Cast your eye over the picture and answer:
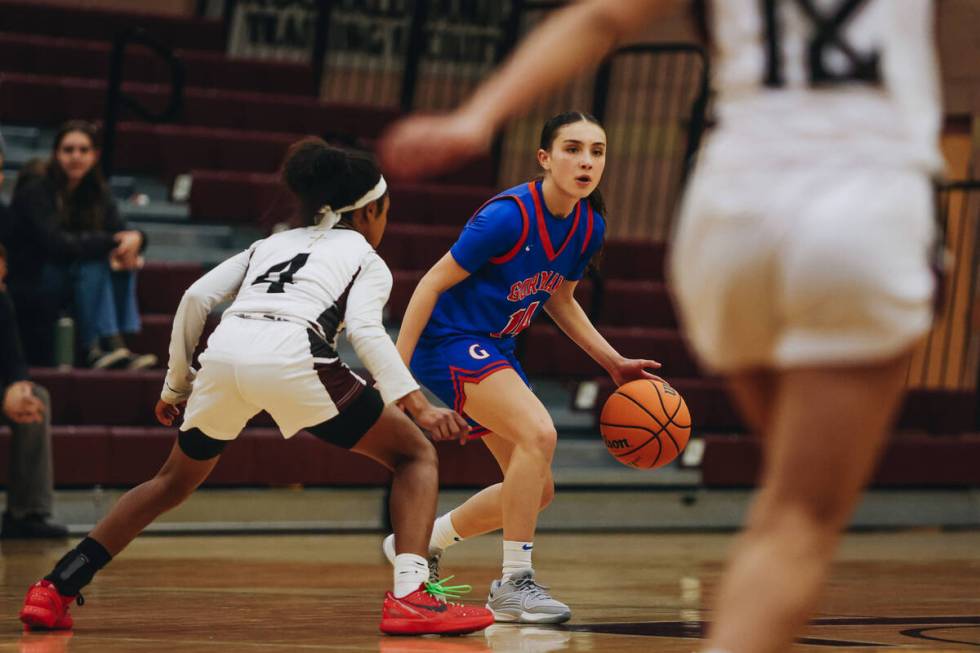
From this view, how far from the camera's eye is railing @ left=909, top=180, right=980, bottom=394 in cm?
950

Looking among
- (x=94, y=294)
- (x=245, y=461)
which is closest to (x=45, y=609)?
(x=245, y=461)

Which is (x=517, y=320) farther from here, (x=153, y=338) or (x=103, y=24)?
(x=103, y=24)

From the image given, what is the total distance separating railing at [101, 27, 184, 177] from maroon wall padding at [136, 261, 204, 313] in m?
0.67

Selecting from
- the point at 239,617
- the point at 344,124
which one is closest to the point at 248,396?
the point at 239,617

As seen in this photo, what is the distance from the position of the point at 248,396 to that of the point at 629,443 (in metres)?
1.17

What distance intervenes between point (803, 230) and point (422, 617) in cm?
224

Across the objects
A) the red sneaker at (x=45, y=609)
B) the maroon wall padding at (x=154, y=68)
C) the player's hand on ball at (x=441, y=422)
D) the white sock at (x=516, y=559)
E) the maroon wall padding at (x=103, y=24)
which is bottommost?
the red sneaker at (x=45, y=609)

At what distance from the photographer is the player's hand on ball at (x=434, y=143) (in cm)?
180

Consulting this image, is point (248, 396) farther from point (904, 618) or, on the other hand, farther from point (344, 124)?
point (344, 124)

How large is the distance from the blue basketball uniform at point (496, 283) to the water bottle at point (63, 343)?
9.53 feet

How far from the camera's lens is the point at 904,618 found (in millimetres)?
4336

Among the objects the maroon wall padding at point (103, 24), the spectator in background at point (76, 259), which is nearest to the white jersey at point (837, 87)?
the spectator in background at point (76, 259)

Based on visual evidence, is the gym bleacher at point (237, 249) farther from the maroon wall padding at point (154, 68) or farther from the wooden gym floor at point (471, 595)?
the wooden gym floor at point (471, 595)

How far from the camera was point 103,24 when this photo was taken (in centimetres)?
977
